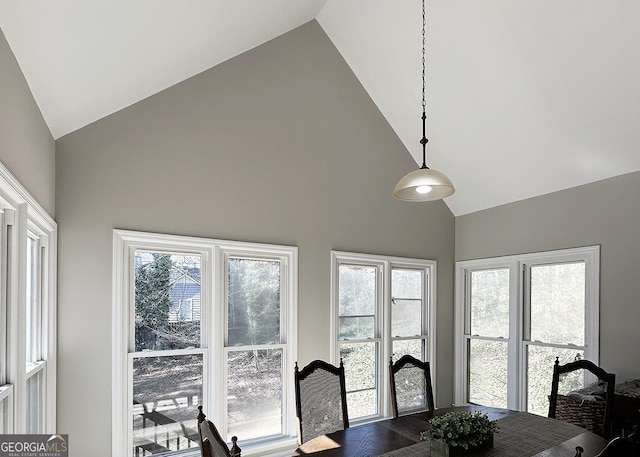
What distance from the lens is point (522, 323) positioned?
4469mm

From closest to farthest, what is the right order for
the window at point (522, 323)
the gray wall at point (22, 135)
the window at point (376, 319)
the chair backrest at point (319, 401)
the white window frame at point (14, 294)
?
1. the gray wall at point (22, 135)
2. the white window frame at point (14, 294)
3. the chair backrest at point (319, 401)
4. the window at point (522, 323)
5. the window at point (376, 319)

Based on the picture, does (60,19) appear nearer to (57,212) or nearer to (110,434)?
(57,212)

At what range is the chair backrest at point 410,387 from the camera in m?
3.35

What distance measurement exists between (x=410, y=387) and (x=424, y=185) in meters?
1.75

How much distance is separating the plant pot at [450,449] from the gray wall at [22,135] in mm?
2385

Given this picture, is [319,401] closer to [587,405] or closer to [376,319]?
[376,319]

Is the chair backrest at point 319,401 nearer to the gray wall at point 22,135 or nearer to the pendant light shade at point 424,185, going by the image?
the pendant light shade at point 424,185

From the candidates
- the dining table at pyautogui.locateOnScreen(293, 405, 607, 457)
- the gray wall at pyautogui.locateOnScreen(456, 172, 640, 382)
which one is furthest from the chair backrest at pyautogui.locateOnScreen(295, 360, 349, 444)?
the gray wall at pyautogui.locateOnScreen(456, 172, 640, 382)

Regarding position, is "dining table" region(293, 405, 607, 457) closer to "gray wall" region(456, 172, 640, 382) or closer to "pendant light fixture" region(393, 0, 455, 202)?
"gray wall" region(456, 172, 640, 382)

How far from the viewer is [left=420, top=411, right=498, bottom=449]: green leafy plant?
2.29m

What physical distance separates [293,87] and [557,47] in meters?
2.11

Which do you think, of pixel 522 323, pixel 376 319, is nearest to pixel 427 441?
pixel 376 319

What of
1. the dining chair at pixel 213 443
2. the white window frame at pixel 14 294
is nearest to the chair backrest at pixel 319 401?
the dining chair at pixel 213 443

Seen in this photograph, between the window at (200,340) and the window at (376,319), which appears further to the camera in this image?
the window at (376,319)
